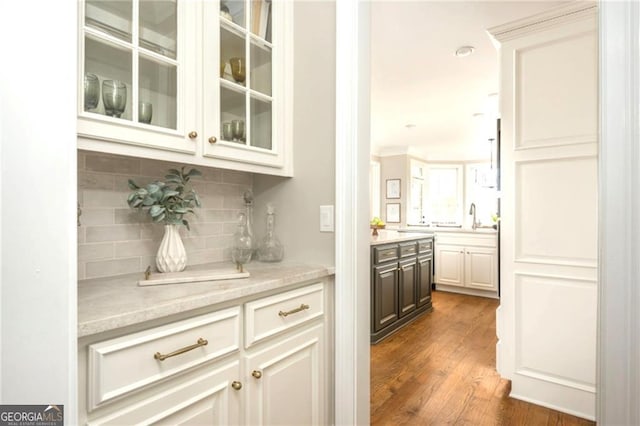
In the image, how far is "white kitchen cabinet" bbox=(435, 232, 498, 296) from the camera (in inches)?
193

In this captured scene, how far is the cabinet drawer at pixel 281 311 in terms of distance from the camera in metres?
1.15

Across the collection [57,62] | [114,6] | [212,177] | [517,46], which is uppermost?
[517,46]

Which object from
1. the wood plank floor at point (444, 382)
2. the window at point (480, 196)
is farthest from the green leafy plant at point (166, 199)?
the window at point (480, 196)

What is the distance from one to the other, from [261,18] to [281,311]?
1.29 metres

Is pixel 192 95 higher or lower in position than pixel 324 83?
lower

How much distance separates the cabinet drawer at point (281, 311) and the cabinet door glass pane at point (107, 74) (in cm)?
77

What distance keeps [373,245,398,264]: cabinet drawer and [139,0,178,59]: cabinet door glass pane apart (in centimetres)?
233

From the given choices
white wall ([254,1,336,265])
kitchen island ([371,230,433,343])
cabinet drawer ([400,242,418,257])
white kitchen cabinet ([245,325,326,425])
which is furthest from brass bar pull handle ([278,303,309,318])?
cabinet drawer ([400,242,418,257])

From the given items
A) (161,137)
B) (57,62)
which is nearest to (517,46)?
(161,137)

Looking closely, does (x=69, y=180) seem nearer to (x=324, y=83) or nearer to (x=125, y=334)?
(x=125, y=334)

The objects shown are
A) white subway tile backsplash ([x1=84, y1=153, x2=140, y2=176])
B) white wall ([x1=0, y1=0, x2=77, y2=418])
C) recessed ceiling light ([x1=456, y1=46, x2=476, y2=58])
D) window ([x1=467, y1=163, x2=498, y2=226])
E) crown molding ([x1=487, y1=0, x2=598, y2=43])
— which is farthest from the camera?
window ([x1=467, y1=163, x2=498, y2=226])

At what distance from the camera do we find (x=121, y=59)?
3.72 feet

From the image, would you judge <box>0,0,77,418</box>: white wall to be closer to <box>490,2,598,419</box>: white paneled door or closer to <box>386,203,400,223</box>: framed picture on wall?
<box>490,2,598,419</box>: white paneled door

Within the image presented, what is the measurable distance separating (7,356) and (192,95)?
95 cm
